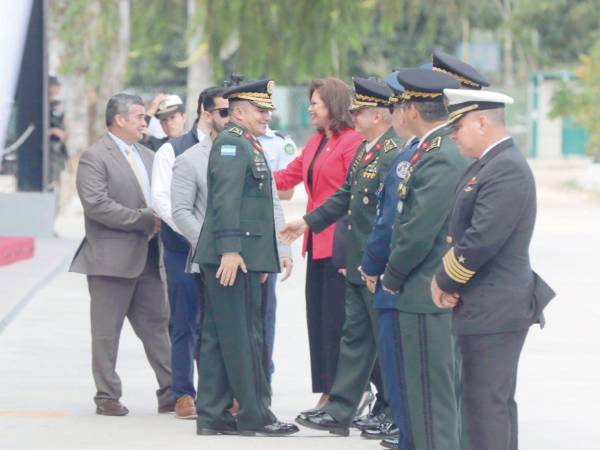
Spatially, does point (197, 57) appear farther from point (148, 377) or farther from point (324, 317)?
point (324, 317)

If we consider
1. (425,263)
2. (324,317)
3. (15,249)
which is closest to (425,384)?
(425,263)

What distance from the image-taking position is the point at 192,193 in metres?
7.32

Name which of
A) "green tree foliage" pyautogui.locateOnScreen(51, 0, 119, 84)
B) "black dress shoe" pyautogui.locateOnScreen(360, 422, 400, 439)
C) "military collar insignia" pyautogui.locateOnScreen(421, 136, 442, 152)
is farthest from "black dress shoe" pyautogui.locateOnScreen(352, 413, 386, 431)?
"green tree foliage" pyautogui.locateOnScreen(51, 0, 119, 84)

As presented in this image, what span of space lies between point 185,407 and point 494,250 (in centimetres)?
292

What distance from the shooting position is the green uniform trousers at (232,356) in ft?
22.7

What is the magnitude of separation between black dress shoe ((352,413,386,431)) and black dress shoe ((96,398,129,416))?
121cm

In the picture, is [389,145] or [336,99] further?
[336,99]

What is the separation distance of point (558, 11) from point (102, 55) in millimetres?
24728

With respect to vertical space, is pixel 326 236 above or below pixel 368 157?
below

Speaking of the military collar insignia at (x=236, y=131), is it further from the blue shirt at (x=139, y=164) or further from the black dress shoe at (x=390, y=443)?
the black dress shoe at (x=390, y=443)

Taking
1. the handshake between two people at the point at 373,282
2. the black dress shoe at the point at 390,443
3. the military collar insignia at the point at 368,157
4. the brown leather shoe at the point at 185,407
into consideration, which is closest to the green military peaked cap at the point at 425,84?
the handshake between two people at the point at 373,282

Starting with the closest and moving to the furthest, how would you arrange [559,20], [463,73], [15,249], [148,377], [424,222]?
1. [424,222]
2. [463,73]
3. [148,377]
4. [15,249]
5. [559,20]

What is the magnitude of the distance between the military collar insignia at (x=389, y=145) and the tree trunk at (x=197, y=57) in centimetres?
1714

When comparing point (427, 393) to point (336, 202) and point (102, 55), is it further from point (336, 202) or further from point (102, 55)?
point (102, 55)
